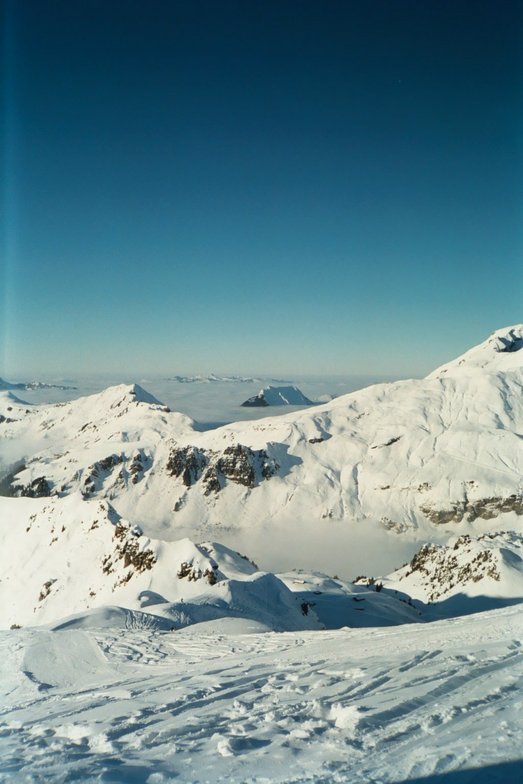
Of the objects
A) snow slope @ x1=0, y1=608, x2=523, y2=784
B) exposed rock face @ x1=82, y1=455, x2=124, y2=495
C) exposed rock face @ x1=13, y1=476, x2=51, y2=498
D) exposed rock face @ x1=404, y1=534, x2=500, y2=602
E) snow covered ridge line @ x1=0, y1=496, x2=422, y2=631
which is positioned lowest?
exposed rock face @ x1=13, y1=476, x2=51, y2=498

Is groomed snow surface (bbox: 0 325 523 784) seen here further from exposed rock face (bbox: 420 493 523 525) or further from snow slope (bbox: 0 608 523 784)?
exposed rock face (bbox: 420 493 523 525)

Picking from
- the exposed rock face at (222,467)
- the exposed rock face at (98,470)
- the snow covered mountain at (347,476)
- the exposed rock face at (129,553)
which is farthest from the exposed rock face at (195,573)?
the exposed rock face at (98,470)

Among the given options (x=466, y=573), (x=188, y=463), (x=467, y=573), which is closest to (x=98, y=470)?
(x=188, y=463)

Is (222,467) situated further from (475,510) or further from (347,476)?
(475,510)

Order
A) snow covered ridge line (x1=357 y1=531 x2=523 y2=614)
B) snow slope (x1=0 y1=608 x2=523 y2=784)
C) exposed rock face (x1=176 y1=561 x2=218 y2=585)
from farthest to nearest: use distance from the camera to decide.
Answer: snow covered ridge line (x1=357 y1=531 x2=523 y2=614)
exposed rock face (x1=176 y1=561 x2=218 y2=585)
snow slope (x1=0 y1=608 x2=523 y2=784)

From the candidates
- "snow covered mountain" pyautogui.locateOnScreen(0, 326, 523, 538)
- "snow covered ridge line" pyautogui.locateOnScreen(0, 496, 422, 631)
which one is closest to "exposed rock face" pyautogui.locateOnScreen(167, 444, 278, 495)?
"snow covered mountain" pyautogui.locateOnScreen(0, 326, 523, 538)

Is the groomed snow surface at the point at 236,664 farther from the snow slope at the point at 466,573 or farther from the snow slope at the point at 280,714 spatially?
the snow slope at the point at 466,573
